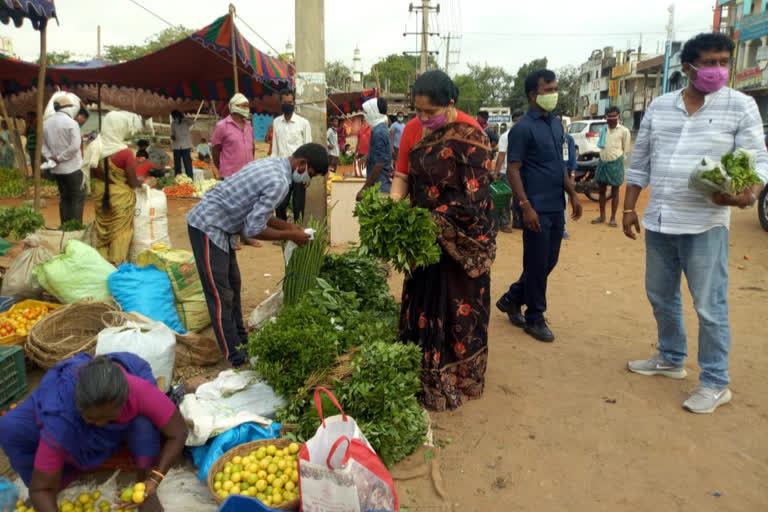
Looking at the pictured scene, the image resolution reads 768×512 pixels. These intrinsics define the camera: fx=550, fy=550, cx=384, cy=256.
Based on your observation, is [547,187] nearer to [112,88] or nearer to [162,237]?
[162,237]

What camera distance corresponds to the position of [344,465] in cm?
226

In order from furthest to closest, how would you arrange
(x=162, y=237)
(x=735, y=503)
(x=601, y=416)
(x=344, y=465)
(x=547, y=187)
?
(x=162, y=237) < (x=547, y=187) < (x=601, y=416) < (x=735, y=503) < (x=344, y=465)

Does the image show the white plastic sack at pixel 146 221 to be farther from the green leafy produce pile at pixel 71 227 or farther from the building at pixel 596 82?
the building at pixel 596 82

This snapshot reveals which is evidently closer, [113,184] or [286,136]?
[113,184]

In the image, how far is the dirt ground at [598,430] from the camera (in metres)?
2.79

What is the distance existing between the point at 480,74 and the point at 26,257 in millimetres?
73713

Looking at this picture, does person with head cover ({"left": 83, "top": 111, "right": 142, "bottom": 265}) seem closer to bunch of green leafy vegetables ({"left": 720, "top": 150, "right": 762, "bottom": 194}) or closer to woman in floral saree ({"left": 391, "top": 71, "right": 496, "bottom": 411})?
woman in floral saree ({"left": 391, "top": 71, "right": 496, "bottom": 411})

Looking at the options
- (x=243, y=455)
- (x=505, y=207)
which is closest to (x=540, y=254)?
(x=243, y=455)

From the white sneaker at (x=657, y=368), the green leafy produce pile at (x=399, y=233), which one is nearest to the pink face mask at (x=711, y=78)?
the green leafy produce pile at (x=399, y=233)

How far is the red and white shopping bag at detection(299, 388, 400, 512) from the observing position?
2246mm

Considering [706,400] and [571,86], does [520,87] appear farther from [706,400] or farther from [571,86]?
[706,400]

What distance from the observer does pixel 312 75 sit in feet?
17.3

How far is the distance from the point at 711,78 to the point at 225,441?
3391 mm

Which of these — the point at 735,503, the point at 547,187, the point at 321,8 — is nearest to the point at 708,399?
the point at 735,503
